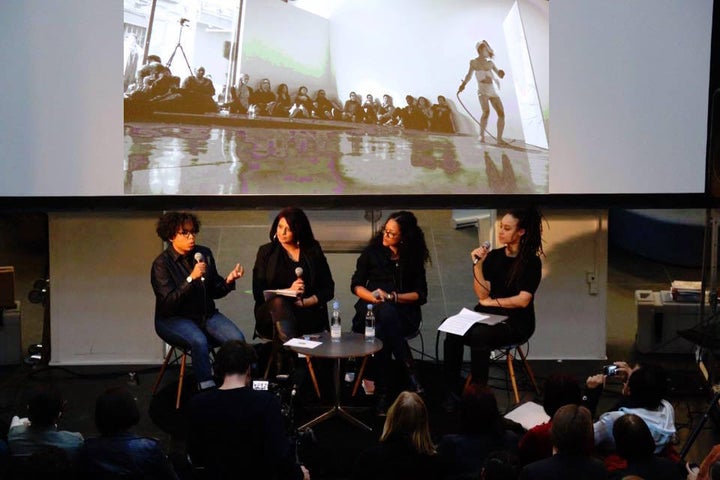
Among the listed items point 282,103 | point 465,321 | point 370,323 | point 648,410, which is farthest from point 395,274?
point 648,410

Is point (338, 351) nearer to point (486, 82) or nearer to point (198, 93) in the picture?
point (198, 93)

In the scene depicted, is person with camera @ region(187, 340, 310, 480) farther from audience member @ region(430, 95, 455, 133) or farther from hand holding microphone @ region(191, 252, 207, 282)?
audience member @ region(430, 95, 455, 133)

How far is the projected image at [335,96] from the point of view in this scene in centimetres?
626

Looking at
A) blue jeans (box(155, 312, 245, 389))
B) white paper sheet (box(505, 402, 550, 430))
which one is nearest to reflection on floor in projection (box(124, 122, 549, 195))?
blue jeans (box(155, 312, 245, 389))

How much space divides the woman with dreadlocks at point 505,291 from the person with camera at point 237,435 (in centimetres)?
214

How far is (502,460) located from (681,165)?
12.1ft

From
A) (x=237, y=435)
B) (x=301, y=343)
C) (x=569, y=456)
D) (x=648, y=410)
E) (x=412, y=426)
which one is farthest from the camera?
(x=301, y=343)

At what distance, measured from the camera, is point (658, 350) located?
266 inches

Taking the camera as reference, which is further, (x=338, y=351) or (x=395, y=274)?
(x=395, y=274)

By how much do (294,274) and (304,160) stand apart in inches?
30.5

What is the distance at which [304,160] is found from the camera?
6.36 m

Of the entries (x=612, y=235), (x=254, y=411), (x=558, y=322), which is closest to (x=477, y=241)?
(x=558, y=322)

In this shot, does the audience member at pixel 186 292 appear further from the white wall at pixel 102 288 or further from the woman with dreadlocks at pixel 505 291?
the woman with dreadlocks at pixel 505 291

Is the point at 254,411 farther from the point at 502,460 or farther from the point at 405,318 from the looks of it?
the point at 405,318
